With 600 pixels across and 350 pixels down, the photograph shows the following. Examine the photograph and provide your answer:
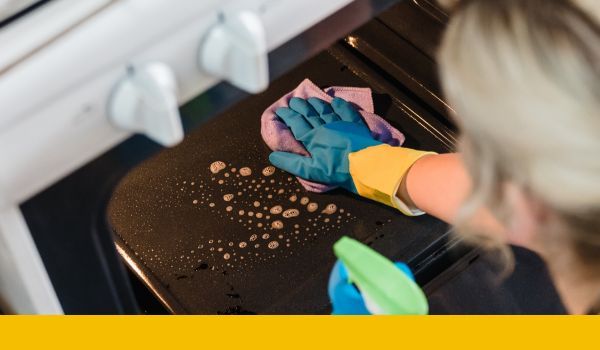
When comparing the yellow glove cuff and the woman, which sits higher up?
the woman

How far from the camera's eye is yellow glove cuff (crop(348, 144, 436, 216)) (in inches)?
47.1

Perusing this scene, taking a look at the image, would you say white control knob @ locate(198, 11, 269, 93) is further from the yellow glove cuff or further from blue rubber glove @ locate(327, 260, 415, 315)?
the yellow glove cuff

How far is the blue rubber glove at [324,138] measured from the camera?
1.25 metres

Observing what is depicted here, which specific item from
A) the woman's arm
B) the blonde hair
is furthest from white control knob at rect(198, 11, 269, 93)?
the woman's arm

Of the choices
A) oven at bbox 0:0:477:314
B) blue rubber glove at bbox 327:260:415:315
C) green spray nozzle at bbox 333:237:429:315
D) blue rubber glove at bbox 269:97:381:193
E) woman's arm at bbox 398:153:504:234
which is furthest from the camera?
blue rubber glove at bbox 269:97:381:193

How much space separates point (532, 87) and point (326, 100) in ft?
2.48

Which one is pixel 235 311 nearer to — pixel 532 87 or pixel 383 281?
pixel 383 281

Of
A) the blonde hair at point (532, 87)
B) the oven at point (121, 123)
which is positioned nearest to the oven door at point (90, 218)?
the oven at point (121, 123)

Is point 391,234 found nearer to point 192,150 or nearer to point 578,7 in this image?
point 192,150

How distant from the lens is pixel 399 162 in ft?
3.95

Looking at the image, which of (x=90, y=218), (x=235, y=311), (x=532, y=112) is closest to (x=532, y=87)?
(x=532, y=112)

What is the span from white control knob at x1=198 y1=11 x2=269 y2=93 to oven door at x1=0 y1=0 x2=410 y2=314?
5 centimetres

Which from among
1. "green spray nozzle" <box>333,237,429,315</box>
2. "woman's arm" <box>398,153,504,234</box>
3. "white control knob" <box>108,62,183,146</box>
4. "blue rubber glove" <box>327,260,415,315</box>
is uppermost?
"white control knob" <box>108,62,183,146</box>

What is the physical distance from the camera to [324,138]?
129 centimetres
